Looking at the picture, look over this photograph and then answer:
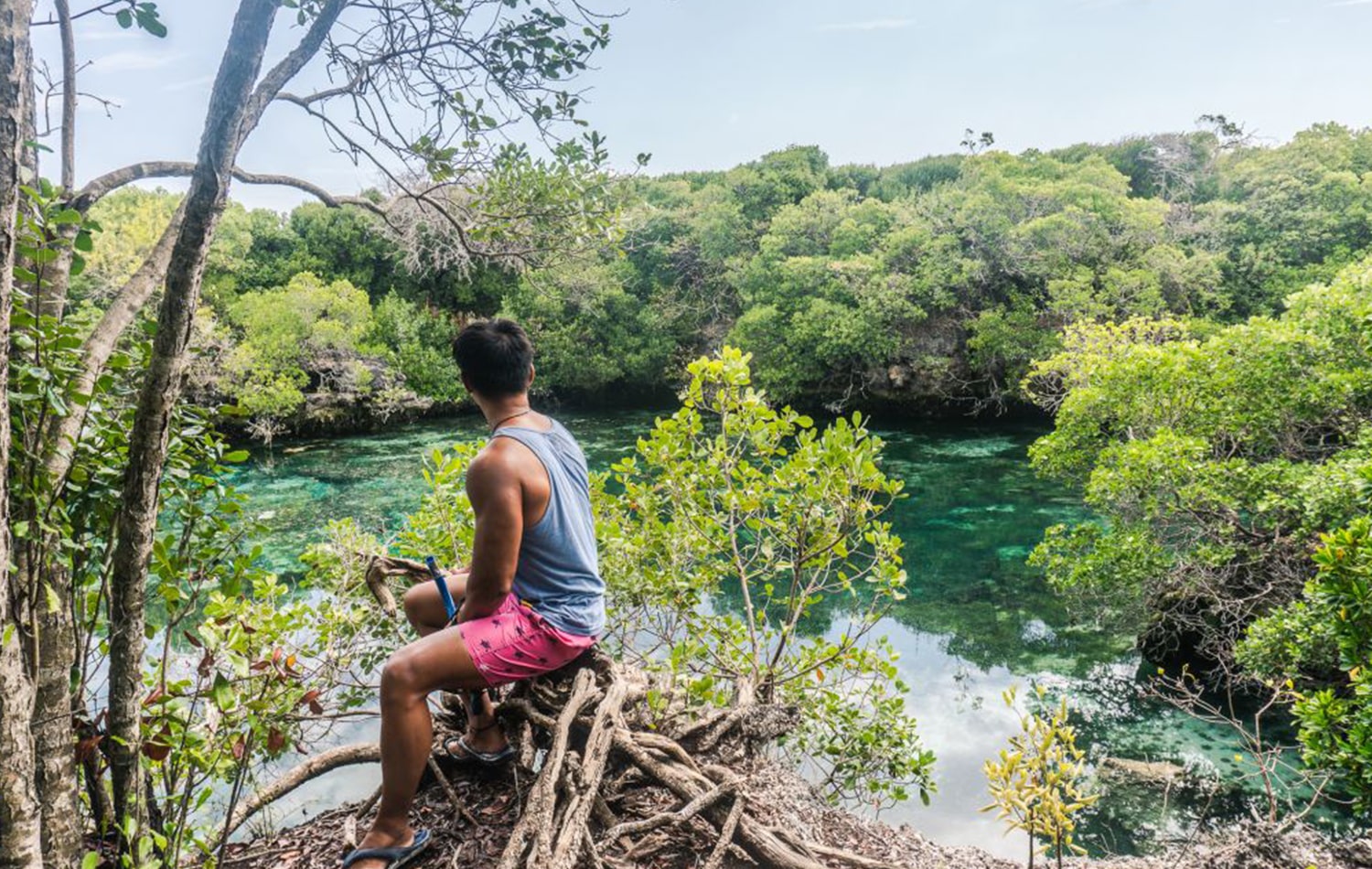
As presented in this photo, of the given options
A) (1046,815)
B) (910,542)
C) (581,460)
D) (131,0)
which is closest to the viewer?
(131,0)

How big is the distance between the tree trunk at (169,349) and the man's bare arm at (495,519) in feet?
2.52

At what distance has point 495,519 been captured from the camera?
2305 mm

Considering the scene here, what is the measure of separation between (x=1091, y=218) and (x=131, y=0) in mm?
22907

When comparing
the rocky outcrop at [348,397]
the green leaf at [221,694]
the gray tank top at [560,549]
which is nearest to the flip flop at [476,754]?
the gray tank top at [560,549]

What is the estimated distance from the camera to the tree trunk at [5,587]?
1.48m

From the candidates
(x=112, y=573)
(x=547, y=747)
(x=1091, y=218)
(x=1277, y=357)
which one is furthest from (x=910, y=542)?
(x=112, y=573)

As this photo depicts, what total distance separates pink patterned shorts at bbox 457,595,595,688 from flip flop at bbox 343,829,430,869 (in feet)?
1.74

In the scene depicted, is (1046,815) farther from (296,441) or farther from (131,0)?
(296,441)

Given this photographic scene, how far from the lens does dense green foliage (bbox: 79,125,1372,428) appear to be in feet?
66.4

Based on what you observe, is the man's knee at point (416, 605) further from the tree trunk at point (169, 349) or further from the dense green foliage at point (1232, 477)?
the dense green foliage at point (1232, 477)

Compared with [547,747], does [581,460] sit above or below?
above

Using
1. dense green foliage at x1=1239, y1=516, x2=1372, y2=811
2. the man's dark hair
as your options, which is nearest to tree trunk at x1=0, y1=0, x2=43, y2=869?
the man's dark hair

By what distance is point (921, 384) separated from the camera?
23609 millimetres

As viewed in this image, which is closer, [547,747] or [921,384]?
[547,747]
